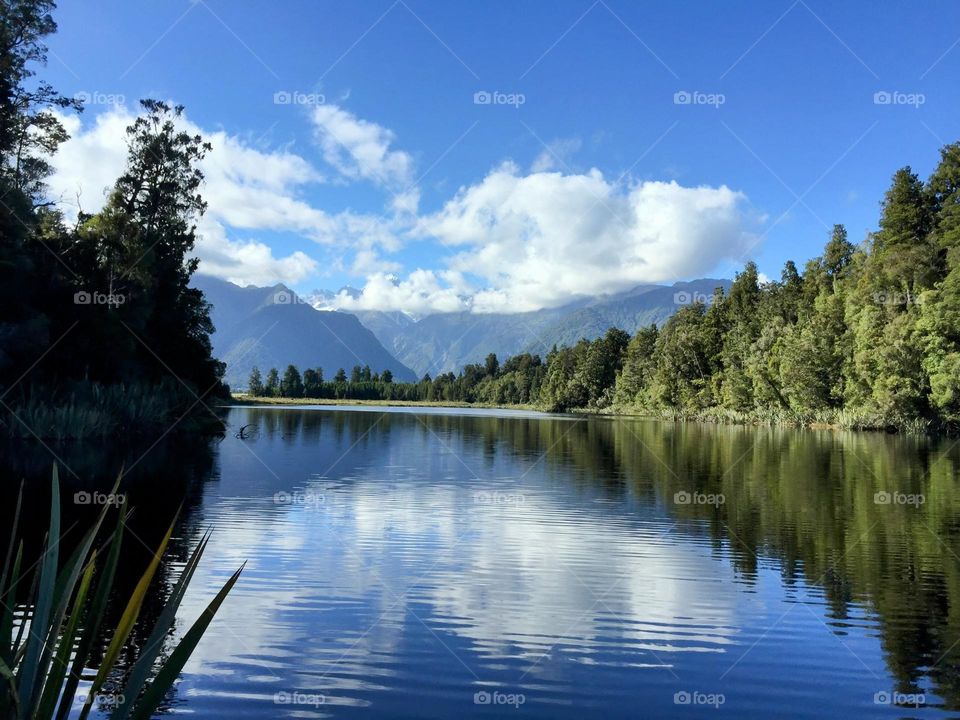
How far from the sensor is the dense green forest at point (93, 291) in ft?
112

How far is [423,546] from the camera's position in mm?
16391

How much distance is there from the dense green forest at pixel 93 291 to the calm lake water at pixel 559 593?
28.9ft

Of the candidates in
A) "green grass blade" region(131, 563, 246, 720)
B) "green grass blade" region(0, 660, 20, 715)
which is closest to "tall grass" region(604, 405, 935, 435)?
"green grass blade" region(131, 563, 246, 720)

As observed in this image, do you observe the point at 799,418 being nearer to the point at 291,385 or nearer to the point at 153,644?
the point at 153,644

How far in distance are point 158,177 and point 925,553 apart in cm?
5072

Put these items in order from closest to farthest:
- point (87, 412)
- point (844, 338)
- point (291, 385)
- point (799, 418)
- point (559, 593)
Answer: point (559, 593), point (87, 412), point (844, 338), point (799, 418), point (291, 385)

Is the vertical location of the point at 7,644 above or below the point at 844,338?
below

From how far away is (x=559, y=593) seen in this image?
12.6m

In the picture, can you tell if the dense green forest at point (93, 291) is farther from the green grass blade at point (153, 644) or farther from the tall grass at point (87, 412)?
the green grass blade at point (153, 644)

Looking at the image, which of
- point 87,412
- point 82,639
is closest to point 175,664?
point 82,639

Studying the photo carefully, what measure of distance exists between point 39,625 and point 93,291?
43.4 metres

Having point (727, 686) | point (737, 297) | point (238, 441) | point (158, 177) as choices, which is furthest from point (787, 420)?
point (727, 686)

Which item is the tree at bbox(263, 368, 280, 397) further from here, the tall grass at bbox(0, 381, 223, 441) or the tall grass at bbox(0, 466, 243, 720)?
the tall grass at bbox(0, 466, 243, 720)

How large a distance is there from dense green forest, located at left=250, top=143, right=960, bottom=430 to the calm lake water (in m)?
39.2
